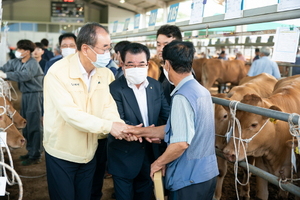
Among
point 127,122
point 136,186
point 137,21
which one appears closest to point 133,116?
point 127,122

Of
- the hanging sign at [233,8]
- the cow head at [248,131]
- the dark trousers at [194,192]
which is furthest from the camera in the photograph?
the hanging sign at [233,8]

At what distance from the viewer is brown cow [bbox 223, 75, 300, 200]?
2.68 meters

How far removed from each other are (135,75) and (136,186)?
93 centimetres

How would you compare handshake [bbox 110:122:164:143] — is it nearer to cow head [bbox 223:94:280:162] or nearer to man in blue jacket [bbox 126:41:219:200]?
man in blue jacket [bbox 126:41:219:200]

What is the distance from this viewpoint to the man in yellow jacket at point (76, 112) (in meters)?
2.19

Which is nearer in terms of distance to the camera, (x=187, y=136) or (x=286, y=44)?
(x=187, y=136)

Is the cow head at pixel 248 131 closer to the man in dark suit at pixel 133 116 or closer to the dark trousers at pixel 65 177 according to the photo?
the man in dark suit at pixel 133 116

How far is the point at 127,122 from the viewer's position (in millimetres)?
2469

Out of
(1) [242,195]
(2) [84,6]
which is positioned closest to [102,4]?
(2) [84,6]

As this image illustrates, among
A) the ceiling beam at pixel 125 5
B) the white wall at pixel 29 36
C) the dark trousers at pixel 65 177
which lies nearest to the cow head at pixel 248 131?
the dark trousers at pixel 65 177

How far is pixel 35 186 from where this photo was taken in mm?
4285

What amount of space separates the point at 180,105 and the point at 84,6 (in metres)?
22.1

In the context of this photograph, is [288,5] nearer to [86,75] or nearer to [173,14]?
[86,75]

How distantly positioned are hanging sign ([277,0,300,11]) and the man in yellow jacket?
4.42 feet
